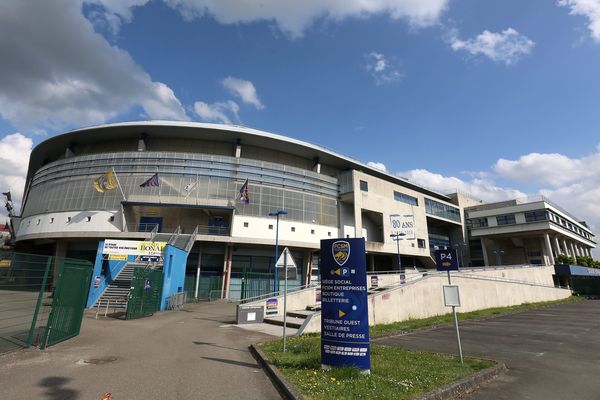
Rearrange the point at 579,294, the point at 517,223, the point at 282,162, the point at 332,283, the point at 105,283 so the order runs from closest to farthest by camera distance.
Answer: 1. the point at 332,283
2. the point at 105,283
3. the point at 282,162
4. the point at 579,294
5. the point at 517,223

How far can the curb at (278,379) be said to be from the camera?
17.9 ft

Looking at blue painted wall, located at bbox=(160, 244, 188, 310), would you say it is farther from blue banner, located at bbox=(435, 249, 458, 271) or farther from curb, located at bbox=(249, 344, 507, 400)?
blue banner, located at bbox=(435, 249, 458, 271)

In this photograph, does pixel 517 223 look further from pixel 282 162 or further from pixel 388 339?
pixel 388 339

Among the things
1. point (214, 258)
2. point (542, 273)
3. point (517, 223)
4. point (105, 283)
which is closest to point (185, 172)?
point (214, 258)

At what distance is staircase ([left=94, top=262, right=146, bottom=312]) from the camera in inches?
834

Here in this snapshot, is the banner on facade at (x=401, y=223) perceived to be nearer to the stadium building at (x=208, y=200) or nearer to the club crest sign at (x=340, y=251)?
the stadium building at (x=208, y=200)

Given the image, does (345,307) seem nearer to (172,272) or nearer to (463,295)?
(172,272)

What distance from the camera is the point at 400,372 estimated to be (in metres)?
6.76

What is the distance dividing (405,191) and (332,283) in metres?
46.2

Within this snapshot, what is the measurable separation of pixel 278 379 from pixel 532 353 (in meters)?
8.22

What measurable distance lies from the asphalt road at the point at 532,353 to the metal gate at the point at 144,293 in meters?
12.5

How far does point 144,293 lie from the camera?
17.8 meters

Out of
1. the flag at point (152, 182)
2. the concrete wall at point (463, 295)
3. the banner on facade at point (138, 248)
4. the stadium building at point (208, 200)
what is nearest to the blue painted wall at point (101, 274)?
the banner on facade at point (138, 248)

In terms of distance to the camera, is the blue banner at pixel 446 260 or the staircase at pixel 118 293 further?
the staircase at pixel 118 293
